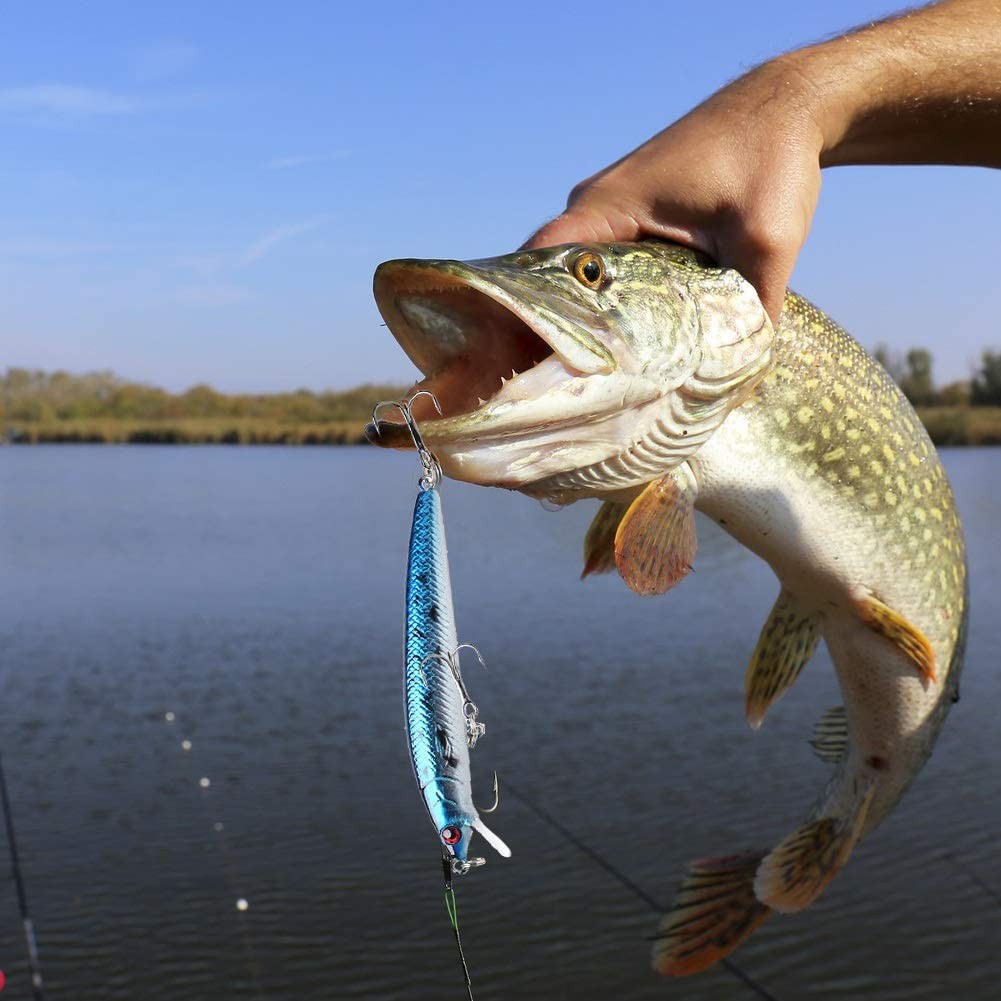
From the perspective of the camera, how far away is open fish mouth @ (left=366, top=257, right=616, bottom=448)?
4.53 feet

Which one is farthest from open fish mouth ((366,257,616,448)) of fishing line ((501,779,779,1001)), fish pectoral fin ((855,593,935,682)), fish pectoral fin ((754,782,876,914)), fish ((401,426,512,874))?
fishing line ((501,779,779,1001))

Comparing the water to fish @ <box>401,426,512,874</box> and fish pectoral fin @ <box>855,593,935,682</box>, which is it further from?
fish @ <box>401,426,512,874</box>

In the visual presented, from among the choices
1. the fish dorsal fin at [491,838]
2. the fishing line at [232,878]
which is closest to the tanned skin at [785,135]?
the fish dorsal fin at [491,838]

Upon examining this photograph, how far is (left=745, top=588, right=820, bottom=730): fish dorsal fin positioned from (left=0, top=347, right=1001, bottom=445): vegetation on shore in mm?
32848

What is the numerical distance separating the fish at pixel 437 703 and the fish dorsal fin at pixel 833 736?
155 cm

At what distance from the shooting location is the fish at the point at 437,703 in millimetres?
1075

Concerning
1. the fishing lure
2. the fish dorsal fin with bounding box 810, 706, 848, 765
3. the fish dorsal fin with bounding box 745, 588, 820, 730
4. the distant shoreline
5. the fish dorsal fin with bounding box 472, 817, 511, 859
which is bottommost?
the fish dorsal fin with bounding box 810, 706, 848, 765

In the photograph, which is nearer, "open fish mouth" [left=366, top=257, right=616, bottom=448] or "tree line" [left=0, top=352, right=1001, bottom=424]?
"open fish mouth" [left=366, top=257, right=616, bottom=448]

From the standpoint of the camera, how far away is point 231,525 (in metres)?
18.7

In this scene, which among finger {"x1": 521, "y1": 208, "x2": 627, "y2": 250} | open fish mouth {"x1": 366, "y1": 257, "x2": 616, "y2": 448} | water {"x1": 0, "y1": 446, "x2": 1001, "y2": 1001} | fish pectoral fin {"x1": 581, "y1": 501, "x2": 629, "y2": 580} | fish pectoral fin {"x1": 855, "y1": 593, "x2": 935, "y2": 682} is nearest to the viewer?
open fish mouth {"x1": 366, "y1": 257, "x2": 616, "y2": 448}

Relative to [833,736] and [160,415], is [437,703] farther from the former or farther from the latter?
[160,415]

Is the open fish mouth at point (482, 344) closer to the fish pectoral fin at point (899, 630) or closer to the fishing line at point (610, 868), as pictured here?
the fish pectoral fin at point (899, 630)

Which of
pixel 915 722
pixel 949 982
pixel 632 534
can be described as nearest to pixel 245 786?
pixel 949 982

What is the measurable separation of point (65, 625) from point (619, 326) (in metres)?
10.5
